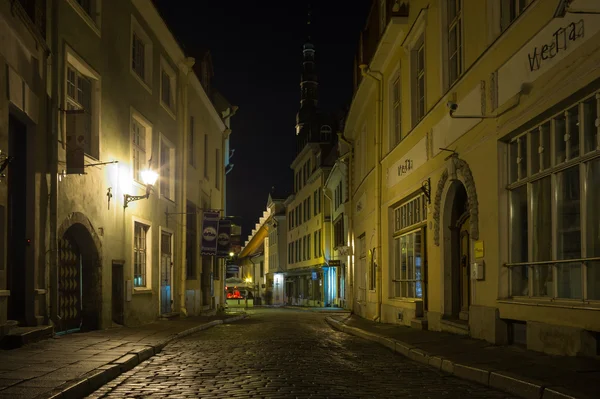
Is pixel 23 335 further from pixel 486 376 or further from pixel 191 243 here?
pixel 191 243

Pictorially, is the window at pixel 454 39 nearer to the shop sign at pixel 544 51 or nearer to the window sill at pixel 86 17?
the shop sign at pixel 544 51

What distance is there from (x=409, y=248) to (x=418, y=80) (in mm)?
4338

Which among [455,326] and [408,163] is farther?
[408,163]

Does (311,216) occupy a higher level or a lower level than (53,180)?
higher

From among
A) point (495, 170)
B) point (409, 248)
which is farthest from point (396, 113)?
point (495, 170)

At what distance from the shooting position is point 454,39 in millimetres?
14719

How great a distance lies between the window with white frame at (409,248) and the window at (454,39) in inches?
134

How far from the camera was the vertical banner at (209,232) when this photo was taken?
26672mm

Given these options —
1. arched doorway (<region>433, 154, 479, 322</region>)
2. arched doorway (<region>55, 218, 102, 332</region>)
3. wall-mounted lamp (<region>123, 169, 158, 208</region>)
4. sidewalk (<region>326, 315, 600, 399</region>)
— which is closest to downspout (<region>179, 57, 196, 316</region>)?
wall-mounted lamp (<region>123, 169, 158, 208</region>)

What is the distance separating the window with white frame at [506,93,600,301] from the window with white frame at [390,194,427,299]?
572 centimetres

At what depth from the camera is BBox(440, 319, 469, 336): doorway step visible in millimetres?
13172

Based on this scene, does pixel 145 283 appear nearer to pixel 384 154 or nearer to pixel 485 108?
pixel 384 154

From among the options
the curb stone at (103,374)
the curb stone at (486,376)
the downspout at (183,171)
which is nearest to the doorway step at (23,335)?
the curb stone at (103,374)

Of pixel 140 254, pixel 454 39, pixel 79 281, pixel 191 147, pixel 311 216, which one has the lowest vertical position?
pixel 79 281
